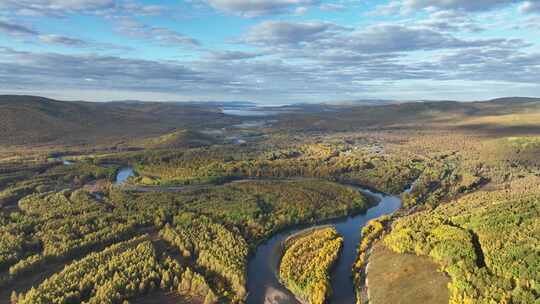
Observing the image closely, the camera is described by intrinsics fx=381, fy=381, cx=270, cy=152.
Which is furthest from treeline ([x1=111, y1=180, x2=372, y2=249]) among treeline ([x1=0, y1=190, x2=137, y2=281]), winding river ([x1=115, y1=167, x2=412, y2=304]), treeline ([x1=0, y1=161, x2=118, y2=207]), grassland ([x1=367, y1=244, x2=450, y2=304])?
grassland ([x1=367, y1=244, x2=450, y2=304])

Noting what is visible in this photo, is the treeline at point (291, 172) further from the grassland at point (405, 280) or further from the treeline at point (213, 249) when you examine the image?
the grassland at point (405, 280)

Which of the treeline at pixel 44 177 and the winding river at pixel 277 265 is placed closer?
the winding river at pixel 277 265

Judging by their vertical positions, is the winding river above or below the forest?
below

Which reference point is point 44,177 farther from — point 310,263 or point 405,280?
point 405,280

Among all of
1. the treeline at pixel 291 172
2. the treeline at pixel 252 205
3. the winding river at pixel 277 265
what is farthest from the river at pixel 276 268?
the treeline at pixel 291 172

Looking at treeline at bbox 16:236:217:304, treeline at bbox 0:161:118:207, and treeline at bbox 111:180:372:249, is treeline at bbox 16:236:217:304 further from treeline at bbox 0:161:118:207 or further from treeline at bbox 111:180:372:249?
treeline at bbox 0:161:118:207

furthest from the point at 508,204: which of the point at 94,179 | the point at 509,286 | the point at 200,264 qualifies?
the point at 94,179

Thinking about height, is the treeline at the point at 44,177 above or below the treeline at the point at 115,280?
above
